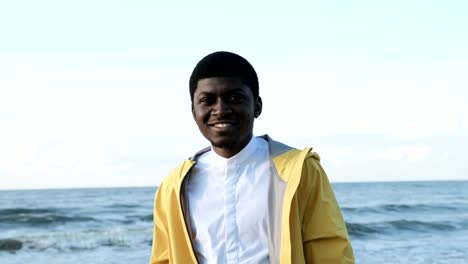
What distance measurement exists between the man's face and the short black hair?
0.02 meters

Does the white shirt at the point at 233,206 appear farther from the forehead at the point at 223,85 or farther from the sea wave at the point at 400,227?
the sea wave at the point at 400,227

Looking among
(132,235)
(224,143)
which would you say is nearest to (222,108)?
(224,143)

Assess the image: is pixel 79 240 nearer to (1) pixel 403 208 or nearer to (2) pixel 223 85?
(2) pixel 223 85

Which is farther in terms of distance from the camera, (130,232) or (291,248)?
(130,232)

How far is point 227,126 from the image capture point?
243 centimetres

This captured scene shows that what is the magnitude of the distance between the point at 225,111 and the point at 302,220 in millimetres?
432

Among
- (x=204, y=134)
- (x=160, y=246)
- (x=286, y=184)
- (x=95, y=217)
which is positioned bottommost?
(x=95, y=217)

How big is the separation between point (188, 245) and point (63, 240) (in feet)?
42.3

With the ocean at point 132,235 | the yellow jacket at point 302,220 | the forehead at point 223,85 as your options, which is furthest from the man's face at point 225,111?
the ocean at point 132,235

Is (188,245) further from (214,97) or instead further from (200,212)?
(214,97)

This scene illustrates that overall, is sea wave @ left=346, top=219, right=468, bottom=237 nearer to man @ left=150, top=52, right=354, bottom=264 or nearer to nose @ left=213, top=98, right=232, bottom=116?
man @ left=150, top=52, right=354, bottom=264

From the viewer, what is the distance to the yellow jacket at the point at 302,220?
234 centimetres

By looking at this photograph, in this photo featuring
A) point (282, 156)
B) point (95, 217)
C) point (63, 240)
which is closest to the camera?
point (282, 156)

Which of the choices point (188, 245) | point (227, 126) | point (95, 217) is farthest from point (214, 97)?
point (95, 217)
